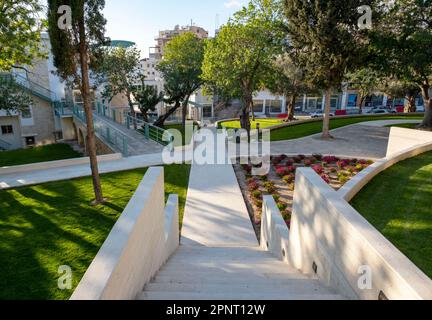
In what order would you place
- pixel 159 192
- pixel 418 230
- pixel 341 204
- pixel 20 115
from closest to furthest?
1. pixel 341 204
2. pixel 159 192
3. pixel 418 230
4. pixel 20 115

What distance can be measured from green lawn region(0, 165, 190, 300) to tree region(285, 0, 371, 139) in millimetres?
9953

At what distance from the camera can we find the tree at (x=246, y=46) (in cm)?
1450

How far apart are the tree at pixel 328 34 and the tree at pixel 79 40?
35.8ft

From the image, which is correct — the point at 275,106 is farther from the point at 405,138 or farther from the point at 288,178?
the point at 288,178

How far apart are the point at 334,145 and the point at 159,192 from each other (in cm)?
1297

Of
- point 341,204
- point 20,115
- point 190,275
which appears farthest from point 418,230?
point 20,115

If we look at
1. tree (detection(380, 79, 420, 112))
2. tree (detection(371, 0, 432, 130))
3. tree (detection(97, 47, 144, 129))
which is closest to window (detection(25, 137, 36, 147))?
tree (detection(97, 47, 144, 129))

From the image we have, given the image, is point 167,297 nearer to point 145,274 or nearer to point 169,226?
point 145,274

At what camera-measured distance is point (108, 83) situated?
72.5 ft

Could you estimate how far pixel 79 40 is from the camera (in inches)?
263

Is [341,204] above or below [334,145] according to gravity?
above

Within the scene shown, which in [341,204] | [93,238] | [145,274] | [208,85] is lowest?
[93,238]

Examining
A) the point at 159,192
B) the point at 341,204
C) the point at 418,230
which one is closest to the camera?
the point at 341,204

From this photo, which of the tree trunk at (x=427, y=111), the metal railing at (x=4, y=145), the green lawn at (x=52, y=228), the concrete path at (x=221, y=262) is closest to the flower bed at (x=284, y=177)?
the concrete path at (x=221, y=262)
